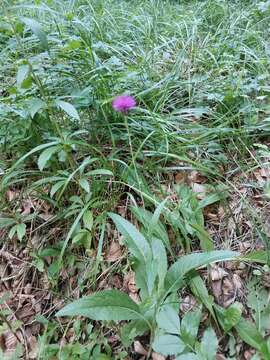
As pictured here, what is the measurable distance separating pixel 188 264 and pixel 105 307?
30 centimetres

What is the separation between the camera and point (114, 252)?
4.73ft

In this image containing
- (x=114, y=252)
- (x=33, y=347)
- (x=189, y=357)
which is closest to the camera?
(x=189, y=357)

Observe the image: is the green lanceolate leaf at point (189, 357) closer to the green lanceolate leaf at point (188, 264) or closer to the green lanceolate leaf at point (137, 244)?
the green lanceolate leaf at point (188, 264)

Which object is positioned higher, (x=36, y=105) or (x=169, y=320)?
(x=36, y=105)

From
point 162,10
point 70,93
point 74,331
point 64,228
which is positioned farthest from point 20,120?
point 162,10

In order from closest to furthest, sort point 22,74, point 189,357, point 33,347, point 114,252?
point 189,357, point 22,74, point 33,347, point 114,252

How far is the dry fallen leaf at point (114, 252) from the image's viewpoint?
143cm

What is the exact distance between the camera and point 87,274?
4.63 ft

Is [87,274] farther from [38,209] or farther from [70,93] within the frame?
[70,93]

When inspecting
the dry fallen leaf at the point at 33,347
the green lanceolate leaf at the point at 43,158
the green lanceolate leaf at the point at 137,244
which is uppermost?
the green lanceolate leaf at the point at 43,158

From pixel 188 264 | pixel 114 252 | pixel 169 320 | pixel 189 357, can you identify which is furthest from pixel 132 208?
pixel 189 357

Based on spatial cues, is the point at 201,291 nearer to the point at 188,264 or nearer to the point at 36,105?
the point at 188,264

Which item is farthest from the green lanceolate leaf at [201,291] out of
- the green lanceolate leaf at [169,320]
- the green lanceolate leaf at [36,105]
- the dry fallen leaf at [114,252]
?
the green lanceolate leaf at [36,105]

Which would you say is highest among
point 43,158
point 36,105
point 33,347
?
point 36,105
